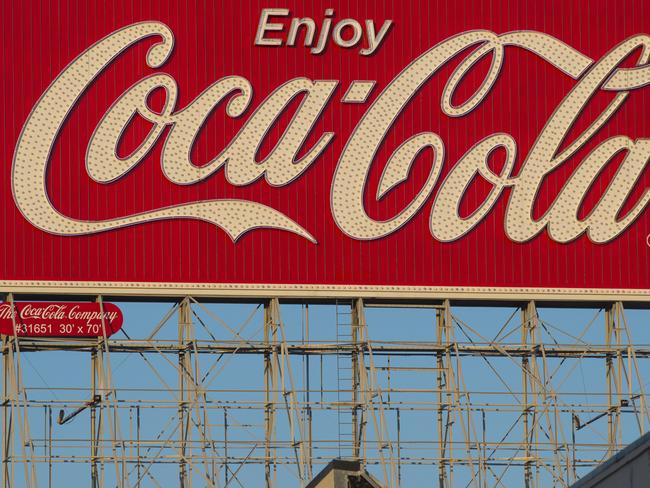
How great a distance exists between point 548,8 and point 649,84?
2.61 m

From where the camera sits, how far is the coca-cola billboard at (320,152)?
125 ft

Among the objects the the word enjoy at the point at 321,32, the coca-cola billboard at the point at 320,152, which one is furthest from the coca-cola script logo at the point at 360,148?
the the word enjoy at the point at 321,32

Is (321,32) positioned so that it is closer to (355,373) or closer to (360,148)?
(360,148)

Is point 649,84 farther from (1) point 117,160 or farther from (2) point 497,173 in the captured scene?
(1) point 117,160

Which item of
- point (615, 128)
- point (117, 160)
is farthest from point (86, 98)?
point (615, 128)

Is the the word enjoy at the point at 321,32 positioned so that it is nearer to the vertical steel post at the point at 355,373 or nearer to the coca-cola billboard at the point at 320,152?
the coca-cola billboard at the point at 320,152

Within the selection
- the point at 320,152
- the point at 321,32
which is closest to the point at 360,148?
the point at 320,152

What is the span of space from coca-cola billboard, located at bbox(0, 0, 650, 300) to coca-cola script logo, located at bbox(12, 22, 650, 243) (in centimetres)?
4

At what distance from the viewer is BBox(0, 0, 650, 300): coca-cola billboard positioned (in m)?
38.1

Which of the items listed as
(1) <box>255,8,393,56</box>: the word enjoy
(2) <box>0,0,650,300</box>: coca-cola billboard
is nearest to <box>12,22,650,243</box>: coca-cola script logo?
(2) <box>0,0,650,300</box>: coca-cola billboard

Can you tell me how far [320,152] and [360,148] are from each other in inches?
32.6

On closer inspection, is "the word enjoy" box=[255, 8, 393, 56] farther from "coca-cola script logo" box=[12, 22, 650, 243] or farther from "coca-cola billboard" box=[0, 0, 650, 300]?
"coca-cola script logo" box=[12, 22, 650, 243]

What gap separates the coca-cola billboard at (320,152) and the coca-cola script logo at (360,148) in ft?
0.13

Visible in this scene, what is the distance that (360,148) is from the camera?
3894cm
